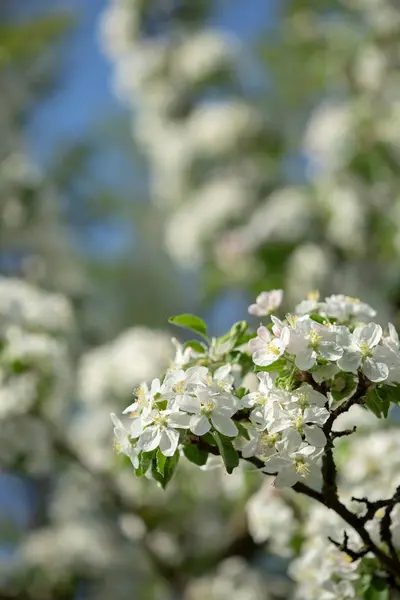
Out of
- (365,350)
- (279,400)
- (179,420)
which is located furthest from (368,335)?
(179,420)

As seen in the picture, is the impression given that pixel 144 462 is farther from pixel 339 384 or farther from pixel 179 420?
pixel 339 384

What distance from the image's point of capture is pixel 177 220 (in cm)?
365

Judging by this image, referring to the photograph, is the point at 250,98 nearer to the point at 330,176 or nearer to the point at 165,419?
the point at 330,176

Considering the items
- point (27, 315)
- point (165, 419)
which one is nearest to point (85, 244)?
point (27, 315)

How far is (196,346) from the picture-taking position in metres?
1.16

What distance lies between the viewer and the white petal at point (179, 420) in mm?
936

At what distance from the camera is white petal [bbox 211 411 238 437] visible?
0.93 meters

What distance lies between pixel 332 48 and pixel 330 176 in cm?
69

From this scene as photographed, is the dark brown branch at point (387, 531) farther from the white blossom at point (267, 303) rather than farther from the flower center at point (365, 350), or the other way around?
the white blossom at point (267, 303)

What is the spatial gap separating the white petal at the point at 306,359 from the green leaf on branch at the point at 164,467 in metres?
0.20

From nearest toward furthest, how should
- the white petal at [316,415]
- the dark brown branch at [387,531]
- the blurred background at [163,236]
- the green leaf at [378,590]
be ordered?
the white petal at [316,415] < the dark brown branch at [387,531] < the green leaf at [378,590] < the blurred background at [163,236]

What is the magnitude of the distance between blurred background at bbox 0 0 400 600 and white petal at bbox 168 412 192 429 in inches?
21.8

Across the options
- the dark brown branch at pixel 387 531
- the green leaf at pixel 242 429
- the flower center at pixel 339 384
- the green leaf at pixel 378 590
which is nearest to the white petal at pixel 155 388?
the green leaf at pixel 242 429

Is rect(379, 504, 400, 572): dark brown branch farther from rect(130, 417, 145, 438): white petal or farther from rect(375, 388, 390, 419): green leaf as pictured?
rect(130, 417, 145, 438): white petal
